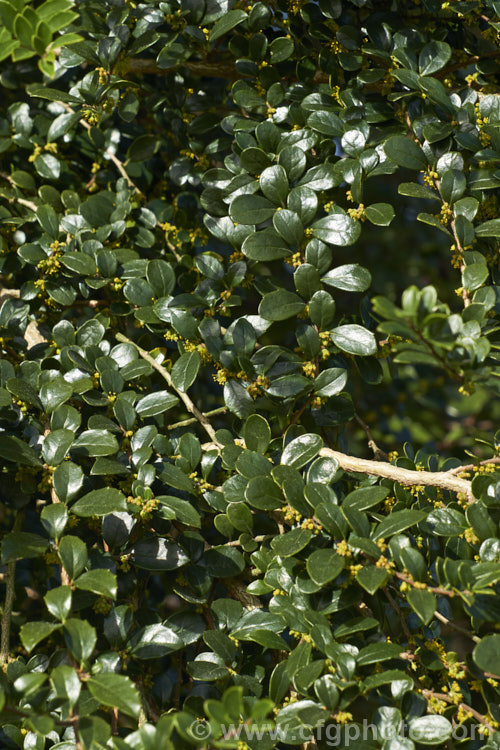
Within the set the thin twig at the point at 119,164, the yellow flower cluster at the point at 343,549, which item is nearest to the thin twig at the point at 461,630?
the yellow flower cluster at the point at 343,549

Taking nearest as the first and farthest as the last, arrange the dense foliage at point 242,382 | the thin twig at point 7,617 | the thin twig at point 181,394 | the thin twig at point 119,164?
the dense foliage at point 242,382, the thin twig at point 7,617, the thin twig at point 181,394, the thin twig at point 119,164

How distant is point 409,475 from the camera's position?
4.18 ft

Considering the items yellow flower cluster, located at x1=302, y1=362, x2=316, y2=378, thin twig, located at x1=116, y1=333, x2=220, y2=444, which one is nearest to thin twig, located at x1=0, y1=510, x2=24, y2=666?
thin twig, located at x1=116, y1=333, x2=220, y2=444

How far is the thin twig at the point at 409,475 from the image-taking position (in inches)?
49.0

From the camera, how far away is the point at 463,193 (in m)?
1.38

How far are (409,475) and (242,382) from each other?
36cm

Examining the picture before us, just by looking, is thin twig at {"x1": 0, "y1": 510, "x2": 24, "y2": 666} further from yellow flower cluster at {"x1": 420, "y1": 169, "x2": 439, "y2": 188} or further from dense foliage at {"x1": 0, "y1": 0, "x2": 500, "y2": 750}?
yellow flower cluster at {"x1": 420, "y1": 169, "x2": 439, "y2": 188}

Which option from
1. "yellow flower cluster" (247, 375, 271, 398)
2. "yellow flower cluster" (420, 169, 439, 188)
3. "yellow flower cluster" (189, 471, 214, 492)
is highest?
"yellow flower cluster" (420, 169, 439, 188)

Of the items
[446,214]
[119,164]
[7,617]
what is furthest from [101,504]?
[119,164]

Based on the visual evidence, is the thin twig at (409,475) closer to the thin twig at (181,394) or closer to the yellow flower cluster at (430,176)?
the thin twig at (181,394)

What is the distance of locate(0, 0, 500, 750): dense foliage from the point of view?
1081 mm

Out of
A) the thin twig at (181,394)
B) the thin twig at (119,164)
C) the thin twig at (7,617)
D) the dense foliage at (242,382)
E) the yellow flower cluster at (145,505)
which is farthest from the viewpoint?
the thin twig at (119,164)

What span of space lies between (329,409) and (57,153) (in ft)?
3.32

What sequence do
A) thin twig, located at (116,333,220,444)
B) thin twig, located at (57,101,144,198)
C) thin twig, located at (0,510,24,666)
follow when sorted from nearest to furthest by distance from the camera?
thin twig, located at (0,510,24,666), thin twig, located at (116,333,220,444), thin twig, located at (57,101,144,198)
